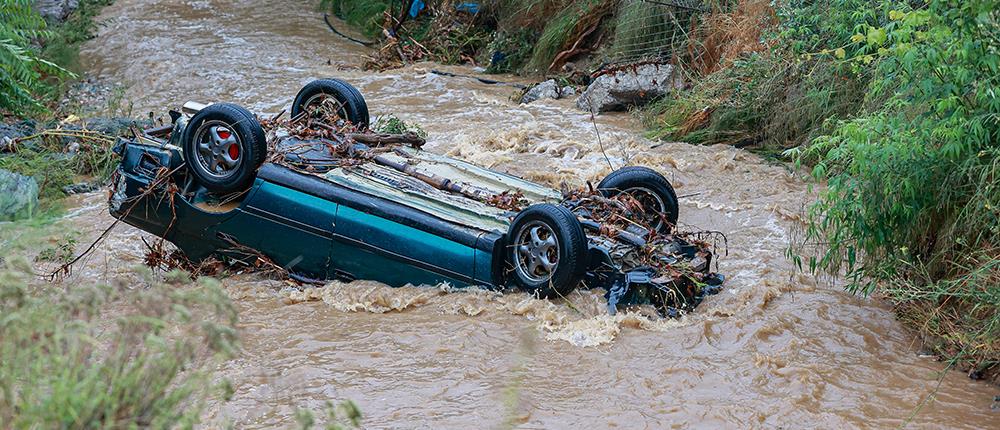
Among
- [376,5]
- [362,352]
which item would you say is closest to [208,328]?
[362,352]

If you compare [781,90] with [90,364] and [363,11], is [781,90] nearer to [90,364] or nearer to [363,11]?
[90,364]

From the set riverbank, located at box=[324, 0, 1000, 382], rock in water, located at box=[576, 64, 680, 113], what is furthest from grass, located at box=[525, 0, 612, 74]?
rock in water, located at box=[576, 64, 680, 113]

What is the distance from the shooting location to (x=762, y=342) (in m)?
6.25

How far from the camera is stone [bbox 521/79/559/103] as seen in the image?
1415 centimetres

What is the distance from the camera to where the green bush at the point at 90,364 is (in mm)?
2746

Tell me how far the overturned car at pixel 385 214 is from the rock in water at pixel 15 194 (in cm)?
Result: 221

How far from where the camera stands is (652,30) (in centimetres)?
1390

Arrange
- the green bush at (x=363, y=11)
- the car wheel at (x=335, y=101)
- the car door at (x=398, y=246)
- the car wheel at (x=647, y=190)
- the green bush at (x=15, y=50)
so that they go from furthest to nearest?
1. the green bush at (x=363, y=11)
2. the green bush at (x=15, y=50)
3. the car wheel at (x=335, y=101)
4. the car wheel at (x=647, y=190)
5. the car door at (x=398, y=246)

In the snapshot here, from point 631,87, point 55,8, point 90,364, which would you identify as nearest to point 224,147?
point 90,364

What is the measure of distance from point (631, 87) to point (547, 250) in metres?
6.93

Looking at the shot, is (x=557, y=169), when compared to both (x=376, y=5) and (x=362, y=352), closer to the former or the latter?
(x=362, y=352)

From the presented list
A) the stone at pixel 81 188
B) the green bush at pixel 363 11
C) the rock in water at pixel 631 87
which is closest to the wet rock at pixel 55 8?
the green bush at pixel 363 11

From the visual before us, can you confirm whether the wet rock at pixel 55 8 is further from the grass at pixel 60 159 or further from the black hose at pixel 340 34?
the grass at pixel 60 159

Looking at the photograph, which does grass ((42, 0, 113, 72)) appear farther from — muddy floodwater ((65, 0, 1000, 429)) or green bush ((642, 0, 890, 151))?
green bush ((642, 0, 890, 151))
